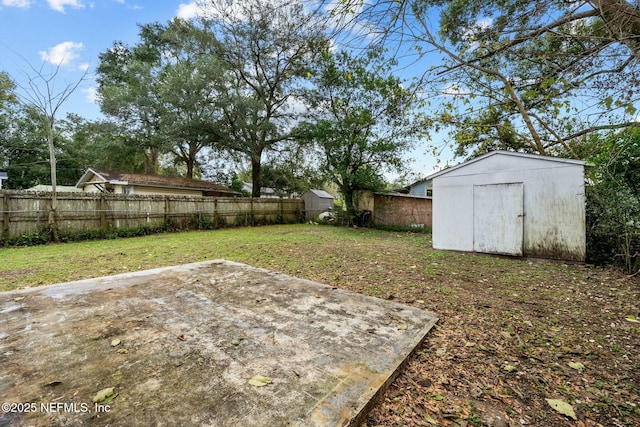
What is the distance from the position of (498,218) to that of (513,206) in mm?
388

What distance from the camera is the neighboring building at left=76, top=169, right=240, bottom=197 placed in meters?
13.0

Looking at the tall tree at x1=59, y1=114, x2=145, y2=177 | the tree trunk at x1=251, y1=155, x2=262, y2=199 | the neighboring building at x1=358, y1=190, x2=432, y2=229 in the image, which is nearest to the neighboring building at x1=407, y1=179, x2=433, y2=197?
the neighboring building at x1=358, y1=190, x2=432, y2=229

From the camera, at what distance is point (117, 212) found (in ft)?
28.5

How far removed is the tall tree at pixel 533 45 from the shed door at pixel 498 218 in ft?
4.90

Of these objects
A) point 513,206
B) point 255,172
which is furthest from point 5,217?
point 513,206

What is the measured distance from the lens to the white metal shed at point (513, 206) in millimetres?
5273

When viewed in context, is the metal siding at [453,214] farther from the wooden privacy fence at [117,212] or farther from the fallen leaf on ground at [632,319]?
the wooden privacy fence at [117,212]

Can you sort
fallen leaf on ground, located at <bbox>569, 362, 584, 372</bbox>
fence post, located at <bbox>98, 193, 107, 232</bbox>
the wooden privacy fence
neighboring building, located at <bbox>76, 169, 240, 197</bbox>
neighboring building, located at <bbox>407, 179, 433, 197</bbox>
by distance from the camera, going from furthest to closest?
neighboring building, located at <bbox>407, 179, 433, 197</bbox> < neighboring building, located at <bbox>76, 169, 240, 197</bbox> < fence post, located at <bbox>98, 193, 107, 232</bbox> < the wooden privacy fence < fallen leaf on ground, located at <bbox>569, 362, 584, 372</bbox>

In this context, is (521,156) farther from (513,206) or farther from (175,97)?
(175,97)

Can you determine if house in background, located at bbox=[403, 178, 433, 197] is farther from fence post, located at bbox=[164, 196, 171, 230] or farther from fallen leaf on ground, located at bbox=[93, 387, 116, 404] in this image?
fallen leaf on ground, located at bbox=[93, 387, 116, 404]

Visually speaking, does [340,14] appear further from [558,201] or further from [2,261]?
[2,261]

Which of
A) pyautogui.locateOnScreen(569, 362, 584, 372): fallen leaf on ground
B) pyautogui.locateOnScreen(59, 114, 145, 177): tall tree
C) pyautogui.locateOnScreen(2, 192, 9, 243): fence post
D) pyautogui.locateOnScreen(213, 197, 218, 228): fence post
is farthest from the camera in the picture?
pyautogui.locateOnScreen(59, 114, 145, 177): tall tree

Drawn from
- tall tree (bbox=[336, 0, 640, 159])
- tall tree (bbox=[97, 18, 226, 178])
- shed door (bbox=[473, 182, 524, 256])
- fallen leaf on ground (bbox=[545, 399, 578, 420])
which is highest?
tall tree (bbox=[97, 18, 226, 178])

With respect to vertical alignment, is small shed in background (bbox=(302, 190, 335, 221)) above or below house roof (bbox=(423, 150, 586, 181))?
below
